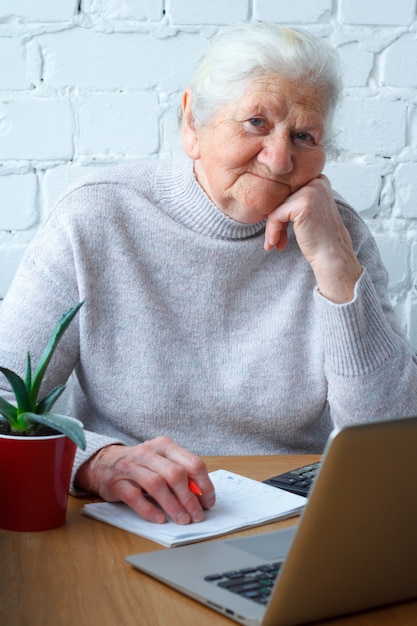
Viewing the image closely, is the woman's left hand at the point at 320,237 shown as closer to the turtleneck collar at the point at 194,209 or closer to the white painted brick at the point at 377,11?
→ the turtleneck collar at the point at 194,209

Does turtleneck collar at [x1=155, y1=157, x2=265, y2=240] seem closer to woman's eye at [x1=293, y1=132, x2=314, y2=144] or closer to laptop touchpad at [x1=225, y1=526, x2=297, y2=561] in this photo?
woman's eye at [x1=293, y1=132, x2=314, y2=144]

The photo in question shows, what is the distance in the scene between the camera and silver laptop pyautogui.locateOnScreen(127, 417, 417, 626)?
71cm

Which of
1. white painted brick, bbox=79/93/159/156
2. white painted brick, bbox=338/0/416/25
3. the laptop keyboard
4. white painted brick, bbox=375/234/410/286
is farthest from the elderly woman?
the laptop keyboard

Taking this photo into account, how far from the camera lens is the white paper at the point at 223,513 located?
1018mm

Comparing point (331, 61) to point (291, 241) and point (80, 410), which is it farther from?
point (80, 410)

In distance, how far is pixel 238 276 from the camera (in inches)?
63.1

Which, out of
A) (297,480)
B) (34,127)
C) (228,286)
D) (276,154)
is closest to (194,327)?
(228,286)

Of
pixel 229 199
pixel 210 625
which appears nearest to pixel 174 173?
pixel 229 199

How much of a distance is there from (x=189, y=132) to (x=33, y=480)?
771 millimetres

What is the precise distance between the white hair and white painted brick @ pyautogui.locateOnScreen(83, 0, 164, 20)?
31cm

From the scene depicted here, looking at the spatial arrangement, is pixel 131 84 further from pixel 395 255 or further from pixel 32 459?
pixel 32 459

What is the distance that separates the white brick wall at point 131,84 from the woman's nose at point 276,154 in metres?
0.42

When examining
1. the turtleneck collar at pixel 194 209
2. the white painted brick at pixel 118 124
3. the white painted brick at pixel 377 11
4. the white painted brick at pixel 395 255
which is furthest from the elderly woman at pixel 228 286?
the white painted brick at pixel 377 11

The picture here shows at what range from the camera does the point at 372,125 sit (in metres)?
1.90
